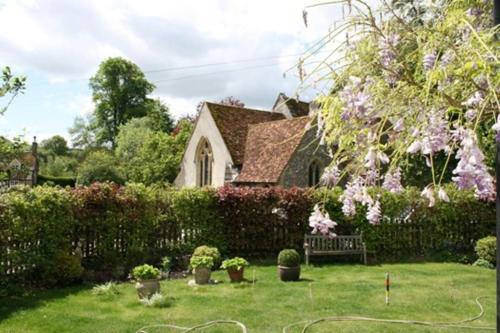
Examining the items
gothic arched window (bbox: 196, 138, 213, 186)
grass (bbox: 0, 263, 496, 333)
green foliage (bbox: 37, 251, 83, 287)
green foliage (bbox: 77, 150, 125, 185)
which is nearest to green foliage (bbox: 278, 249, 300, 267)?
grass (bbox: 0, 263, 496, 333)

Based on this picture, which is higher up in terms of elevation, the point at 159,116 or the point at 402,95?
the point at 159,116

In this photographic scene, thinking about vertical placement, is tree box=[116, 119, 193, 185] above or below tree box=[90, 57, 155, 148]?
below

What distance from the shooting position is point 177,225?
13.6 metres

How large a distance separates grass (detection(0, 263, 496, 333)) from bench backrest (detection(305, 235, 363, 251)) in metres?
2.01

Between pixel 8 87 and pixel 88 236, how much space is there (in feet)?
16.0

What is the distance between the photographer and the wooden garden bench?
13.5 meters

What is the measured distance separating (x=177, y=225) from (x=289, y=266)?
13.3 feet

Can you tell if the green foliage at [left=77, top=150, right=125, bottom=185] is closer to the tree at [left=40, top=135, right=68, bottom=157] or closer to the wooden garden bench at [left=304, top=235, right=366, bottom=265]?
the wooden garden bench at [left=304, top=235, right=366, bottom=265]

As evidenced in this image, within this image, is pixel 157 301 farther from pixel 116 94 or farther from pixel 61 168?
pixel 61 168

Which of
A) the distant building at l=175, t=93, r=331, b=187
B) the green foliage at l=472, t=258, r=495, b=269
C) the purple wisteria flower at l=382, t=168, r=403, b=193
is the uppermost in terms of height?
the distant building at l=175, t=93, r=331, b=187

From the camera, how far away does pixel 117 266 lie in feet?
38.5

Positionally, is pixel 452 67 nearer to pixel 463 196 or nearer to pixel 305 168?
pixel 463 196

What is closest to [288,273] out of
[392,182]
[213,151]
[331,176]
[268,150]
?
[331,176]

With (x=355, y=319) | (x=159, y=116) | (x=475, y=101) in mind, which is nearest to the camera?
(x=475, y=101)
